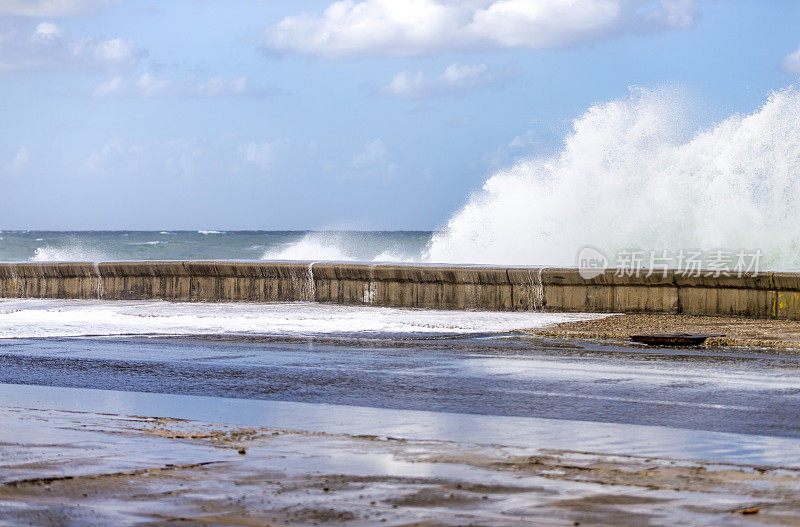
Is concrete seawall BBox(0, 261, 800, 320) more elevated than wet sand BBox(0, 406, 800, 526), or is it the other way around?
concrete seawall BBox(0, 261, 800, 320)

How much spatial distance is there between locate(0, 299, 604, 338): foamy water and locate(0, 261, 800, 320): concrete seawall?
34 centimetres

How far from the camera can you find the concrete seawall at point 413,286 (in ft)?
49.6

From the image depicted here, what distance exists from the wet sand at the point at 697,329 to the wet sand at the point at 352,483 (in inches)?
266

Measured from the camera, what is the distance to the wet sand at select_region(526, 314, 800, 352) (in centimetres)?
1252

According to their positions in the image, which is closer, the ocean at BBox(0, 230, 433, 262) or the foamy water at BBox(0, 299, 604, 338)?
the foamy water at BBox(0, 299, 604, 338)

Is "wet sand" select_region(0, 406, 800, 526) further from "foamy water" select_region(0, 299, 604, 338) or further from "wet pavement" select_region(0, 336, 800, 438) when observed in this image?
"foamy water" select_region(0, 299, 604, 338)

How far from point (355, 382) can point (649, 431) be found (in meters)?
3.16

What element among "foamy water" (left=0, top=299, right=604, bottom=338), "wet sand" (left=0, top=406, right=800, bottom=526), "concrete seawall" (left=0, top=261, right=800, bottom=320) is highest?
"concrete seawall" (left=0, top=261, right=800, bottom=320)

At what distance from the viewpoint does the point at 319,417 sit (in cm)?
776

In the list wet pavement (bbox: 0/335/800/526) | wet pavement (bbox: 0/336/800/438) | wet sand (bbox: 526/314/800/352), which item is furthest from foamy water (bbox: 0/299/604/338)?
wet pavement (bbox: 0/335/800/526)

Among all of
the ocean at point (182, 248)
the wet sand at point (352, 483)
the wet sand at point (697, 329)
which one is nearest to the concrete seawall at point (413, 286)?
the wet sand at point (697, 329)

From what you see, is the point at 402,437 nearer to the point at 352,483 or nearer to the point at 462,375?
the point at 352,483

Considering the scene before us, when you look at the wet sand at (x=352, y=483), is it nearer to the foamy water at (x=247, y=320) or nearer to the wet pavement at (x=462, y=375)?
the wet pavement at (x=462, y=375)

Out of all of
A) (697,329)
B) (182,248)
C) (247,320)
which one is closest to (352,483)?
(697,329)
